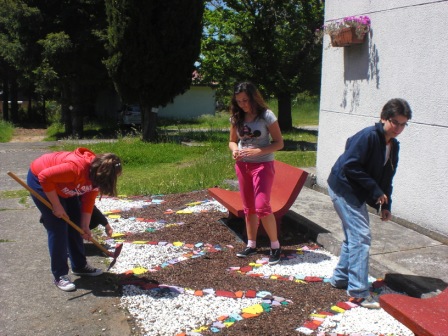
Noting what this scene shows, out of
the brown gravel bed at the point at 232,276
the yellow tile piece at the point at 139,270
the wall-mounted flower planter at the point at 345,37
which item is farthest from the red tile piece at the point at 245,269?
the wall-mounted flower planter at the point at 345,37

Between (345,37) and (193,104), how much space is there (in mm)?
33873

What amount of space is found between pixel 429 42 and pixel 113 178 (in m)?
3.61

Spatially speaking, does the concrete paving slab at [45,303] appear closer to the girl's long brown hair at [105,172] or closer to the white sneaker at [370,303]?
the girl's long brown hair at [105,172]

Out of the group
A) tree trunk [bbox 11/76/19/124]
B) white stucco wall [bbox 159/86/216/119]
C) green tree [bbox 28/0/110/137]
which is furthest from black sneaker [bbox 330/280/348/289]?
white stucco wall [bbox 159/86/216/119]

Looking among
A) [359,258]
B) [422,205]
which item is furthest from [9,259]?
[422,205]

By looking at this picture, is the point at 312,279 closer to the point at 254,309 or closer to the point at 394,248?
the point at 254,309

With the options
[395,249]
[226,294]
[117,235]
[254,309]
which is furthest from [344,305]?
[117,235]

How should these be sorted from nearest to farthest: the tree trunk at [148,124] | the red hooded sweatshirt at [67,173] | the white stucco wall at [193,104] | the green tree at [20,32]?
the red hooded sweatshirt at [67,173], the tree trunk at [148,124], the green tree at [20,32], the white stucco wall at [193,104]

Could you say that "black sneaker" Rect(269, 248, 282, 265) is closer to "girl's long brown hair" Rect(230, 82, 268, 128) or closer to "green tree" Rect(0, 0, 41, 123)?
"girl's long brown hair" Rect(230, 82, 268, 128)

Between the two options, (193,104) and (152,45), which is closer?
(152,45)

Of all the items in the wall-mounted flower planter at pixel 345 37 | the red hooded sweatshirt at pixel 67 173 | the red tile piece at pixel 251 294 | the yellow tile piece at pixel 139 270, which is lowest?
the yellow tile piece at pixel 139 270

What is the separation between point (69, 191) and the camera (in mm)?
4176

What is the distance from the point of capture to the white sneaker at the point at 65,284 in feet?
14.3

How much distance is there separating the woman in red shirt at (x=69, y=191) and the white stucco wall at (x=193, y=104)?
34.5 meters
